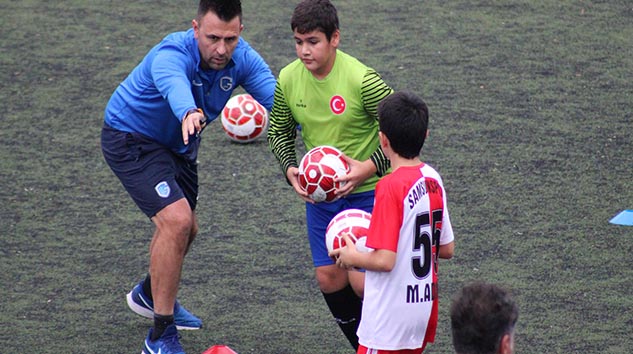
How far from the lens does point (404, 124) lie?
451cm

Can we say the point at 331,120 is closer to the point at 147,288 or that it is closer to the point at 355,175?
the point at 355,175

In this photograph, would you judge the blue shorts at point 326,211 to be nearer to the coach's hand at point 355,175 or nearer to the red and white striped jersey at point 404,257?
the coach's hand at point 355,175

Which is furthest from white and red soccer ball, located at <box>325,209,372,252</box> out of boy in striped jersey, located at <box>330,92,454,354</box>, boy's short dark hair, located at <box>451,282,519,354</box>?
boy's short dark hair, located at <box>451,282,519,354</box>

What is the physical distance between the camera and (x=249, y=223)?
7.72 meters

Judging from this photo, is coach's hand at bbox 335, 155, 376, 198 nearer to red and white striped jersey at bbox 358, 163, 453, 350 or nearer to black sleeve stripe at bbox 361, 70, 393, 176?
black sleeve stripe at bbox 361, 70, 393, 176

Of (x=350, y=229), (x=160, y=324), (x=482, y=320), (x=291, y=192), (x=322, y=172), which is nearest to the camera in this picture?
(x=482, y=320)

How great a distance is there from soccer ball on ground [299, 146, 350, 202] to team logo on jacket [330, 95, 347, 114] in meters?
0.21

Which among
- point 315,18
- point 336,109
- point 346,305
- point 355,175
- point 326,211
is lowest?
point 346,305

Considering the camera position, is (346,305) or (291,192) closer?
(346,305)

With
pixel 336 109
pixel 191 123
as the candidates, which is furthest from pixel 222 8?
pixel 336 109

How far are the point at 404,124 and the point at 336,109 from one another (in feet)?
3.14

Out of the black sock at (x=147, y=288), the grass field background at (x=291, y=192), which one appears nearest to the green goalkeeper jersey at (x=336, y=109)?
the grass field background at (x=291, y=192)

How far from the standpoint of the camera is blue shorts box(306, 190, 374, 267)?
18.1ft

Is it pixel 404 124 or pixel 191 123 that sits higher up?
pixel 404 124
